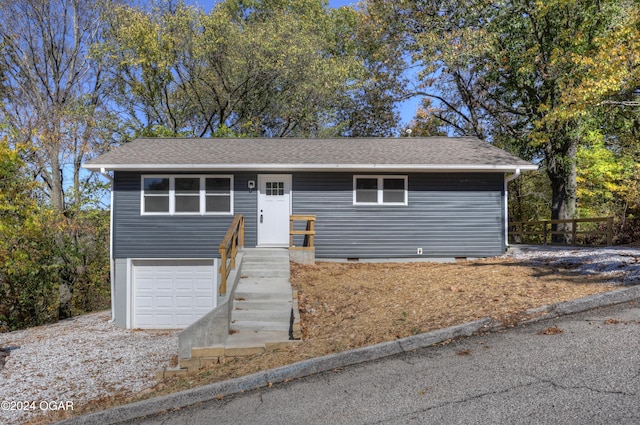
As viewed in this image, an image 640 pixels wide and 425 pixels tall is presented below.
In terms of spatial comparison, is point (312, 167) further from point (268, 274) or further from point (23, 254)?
point (23, 254)

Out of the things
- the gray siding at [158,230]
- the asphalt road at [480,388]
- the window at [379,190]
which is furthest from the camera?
the window at [379,190]

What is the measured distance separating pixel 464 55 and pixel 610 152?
8632 millimetres

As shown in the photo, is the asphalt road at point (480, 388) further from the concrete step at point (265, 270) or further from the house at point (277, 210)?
the house at point (277, 210)

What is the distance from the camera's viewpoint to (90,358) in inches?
366

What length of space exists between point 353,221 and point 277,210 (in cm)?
221

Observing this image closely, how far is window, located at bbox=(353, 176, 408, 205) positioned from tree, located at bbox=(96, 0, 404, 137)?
9779 mm

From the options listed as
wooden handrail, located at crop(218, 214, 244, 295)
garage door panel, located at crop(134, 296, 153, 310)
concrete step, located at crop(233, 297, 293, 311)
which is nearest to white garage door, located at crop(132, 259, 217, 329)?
garage door panel, located at crop(134, 296, 153, 310)

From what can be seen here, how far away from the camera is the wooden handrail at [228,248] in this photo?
772cm

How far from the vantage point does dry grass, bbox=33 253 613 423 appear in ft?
18.8

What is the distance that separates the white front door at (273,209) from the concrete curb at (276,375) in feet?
25.5

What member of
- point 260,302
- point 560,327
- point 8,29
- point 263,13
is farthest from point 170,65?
point 560,327

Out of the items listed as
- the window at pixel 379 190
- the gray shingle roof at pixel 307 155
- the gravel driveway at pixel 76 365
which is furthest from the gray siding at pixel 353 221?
the gravel driveway at pixel 76 365

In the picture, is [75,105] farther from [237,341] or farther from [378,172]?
[237,341]

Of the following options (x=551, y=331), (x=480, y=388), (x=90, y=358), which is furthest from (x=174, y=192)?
(x=480, y=388)
